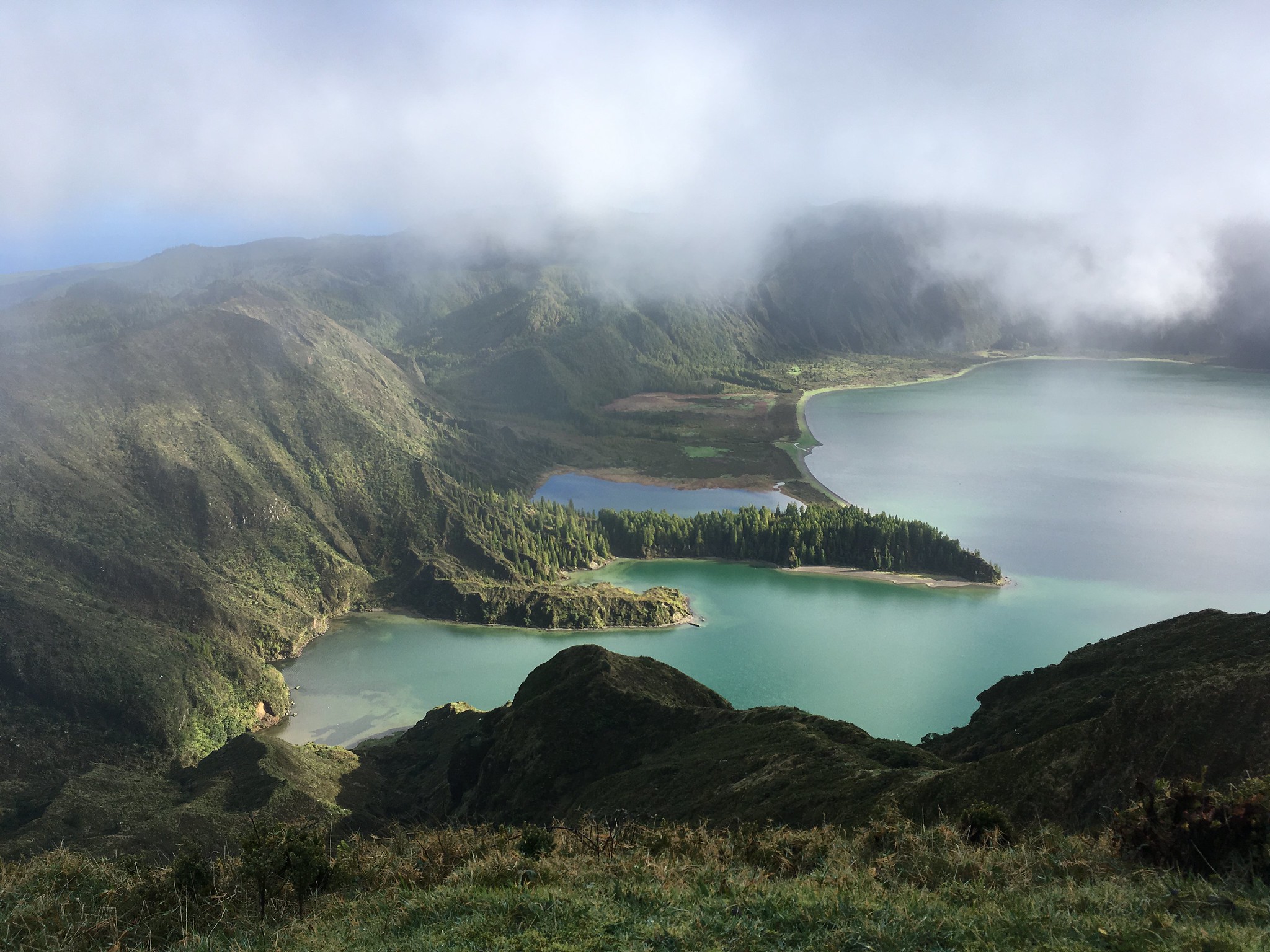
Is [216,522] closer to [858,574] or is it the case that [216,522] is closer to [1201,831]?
[858,574]

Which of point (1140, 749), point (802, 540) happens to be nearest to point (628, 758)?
point (1140, 749)

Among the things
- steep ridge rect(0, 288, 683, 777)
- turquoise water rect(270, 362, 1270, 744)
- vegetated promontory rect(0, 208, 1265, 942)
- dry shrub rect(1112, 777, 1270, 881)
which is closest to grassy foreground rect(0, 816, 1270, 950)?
dry shrub rect(1112, 777, 1270, 881)

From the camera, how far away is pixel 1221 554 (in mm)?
85812

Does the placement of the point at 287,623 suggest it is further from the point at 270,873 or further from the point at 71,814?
the point at 270,873

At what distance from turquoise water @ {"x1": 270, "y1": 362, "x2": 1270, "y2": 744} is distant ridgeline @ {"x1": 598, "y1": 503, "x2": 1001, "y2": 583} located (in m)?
3.34

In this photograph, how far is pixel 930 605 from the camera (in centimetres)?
7894

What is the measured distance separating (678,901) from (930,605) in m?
70.4

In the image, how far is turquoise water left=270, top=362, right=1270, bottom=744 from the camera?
6097 centimetres

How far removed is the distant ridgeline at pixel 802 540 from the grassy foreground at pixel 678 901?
72.7 m

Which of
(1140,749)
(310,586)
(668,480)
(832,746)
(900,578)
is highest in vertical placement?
(1140,749)

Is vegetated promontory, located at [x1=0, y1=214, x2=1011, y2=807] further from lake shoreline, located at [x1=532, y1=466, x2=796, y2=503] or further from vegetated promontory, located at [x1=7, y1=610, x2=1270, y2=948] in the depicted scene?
vegetated promontory, located at [x1=7, y1=610, x2=1270, y2=948]

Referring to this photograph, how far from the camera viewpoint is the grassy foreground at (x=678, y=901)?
12156mm

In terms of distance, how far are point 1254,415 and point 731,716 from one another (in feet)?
542

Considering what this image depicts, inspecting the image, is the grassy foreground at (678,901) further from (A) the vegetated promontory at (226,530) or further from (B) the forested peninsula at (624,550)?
(B) the forested peninsula at (624,550)
